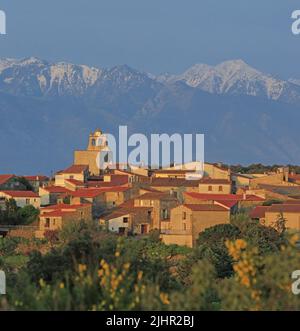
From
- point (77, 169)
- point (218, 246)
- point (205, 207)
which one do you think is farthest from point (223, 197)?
point (77, 169)

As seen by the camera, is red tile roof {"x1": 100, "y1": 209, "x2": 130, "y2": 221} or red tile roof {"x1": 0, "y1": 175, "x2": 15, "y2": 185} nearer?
red tile roof {"x1": 100, "y1": 209, "x2": 130, "y2": 221}

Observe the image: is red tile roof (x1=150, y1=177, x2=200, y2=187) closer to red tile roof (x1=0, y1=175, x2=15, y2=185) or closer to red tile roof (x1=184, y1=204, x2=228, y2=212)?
red tile roof (x1=0, y1=175, x2=15, y2=185)

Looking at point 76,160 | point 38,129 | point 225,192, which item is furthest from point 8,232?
point 38,129

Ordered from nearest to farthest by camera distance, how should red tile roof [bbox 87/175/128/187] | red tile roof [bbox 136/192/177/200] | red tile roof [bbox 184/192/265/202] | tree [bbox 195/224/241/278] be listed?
tree [bbox 195/224/241/278], red tile roof [bbox 136/192/177/200], red tile roof [bbox 184/192/265/202], red tile roof [bbox 87/175/128/187]

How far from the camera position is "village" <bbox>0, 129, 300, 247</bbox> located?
137 feet

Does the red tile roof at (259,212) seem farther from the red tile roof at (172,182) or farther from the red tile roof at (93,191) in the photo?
the red tile roof at (172,182)

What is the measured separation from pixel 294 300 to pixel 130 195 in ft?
120

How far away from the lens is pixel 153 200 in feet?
148

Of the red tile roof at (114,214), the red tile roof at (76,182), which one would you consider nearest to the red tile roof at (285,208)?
the red tile roof at (114,214)

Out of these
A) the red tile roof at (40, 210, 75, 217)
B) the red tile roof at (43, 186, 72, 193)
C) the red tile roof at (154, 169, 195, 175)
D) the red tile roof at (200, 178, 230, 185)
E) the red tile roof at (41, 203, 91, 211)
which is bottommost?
the red tile roof at (40, 210, 75, 217)

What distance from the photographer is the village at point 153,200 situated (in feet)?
137

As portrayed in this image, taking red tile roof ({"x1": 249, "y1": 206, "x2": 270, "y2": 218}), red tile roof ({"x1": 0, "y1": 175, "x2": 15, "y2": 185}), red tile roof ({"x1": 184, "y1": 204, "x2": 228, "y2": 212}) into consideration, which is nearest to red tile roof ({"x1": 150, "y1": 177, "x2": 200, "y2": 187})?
red tile roof ({"x1": 0, "y1": 175, "x2": 15, "y2": 185})

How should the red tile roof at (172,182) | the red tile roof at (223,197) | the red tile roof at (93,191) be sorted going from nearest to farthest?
1. the red tile roof at (223,197)
2. the red tile roof at (93,191)
3. the red tile roof at (172,182)

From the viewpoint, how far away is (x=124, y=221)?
43250mm
